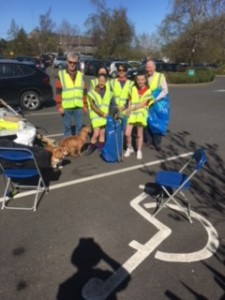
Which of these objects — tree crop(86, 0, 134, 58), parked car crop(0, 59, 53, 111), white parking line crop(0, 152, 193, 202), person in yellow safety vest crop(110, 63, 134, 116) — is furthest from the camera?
tree crop(86, 0, 134, 58)

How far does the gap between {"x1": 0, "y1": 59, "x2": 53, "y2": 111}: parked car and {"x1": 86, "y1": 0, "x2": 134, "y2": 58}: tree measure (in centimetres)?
4607

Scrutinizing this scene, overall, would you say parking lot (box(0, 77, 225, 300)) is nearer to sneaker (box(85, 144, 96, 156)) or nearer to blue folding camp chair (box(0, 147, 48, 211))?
blue folding camp chair (box(0, 147, 48, 211))

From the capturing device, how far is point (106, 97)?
270 inches

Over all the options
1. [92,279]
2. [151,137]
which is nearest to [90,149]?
[151,137]

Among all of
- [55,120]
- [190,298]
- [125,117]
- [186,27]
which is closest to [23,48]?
[186,27]

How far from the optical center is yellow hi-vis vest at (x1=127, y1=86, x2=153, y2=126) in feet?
22.7

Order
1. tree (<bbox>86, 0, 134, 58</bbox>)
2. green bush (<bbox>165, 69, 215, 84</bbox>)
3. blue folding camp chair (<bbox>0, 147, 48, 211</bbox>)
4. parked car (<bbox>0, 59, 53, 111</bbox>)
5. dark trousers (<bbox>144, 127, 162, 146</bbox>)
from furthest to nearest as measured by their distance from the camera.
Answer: tree (<bbox>86, 0, 134, 58</bbox>)
green bush (<bbox>165, 69, 215, 84</bbox>)
parked car (<bbox>0, 59, 53, 111</bbox>)
dark trousers (<bbox>144, 127, 162, 146</bbox>)
blue folding camp chair (<bbox>0, 147, 48, 211</bbox>)

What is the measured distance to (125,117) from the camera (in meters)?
7.12

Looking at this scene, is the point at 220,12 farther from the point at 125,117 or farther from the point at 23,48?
the point at 23,48

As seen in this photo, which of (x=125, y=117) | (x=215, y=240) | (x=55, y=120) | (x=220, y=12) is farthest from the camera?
(x=220, y=12)

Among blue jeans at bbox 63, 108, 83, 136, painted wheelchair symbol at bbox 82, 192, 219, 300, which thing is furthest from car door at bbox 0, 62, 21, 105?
painted wheelchair symbol at bbox 82, 192, 219, 300

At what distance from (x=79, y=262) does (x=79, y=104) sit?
13.3 ft

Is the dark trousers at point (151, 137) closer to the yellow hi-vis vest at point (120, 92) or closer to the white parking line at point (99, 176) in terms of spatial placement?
the white parking line at point (99, 176)

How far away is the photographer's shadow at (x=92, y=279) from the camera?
3.35 meters
